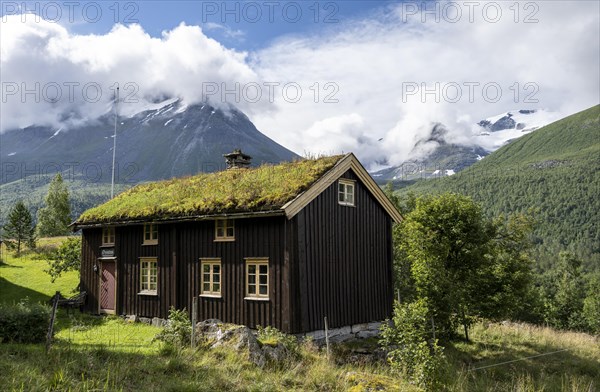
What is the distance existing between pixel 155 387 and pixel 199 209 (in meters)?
12.0

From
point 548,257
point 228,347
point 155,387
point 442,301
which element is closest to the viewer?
point 155,387

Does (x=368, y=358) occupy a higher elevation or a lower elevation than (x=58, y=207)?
lower

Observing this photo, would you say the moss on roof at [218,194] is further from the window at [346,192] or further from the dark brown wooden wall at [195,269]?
the window at [346,192]

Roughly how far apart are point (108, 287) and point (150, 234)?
13.9 ft

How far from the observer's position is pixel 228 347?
46.3ft

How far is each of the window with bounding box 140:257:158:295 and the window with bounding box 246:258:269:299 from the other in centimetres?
580

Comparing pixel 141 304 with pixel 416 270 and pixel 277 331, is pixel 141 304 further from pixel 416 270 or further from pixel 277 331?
pixel 416 270

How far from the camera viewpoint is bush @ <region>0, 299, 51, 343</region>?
14.9 m

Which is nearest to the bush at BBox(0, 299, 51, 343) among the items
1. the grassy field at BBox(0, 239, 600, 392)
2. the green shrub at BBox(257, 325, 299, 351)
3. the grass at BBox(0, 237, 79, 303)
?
the grassy field at BBox(0, 239, 600, 392)

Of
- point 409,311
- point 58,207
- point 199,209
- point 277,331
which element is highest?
point 58,207

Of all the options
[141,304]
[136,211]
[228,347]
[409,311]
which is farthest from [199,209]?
[409,311]

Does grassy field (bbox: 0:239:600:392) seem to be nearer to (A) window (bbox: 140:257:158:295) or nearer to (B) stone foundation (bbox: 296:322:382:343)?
(B) stone foundation (bbox: 296:322:382:343)

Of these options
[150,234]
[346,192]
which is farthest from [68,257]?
[346,192]

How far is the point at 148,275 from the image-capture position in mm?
24609
